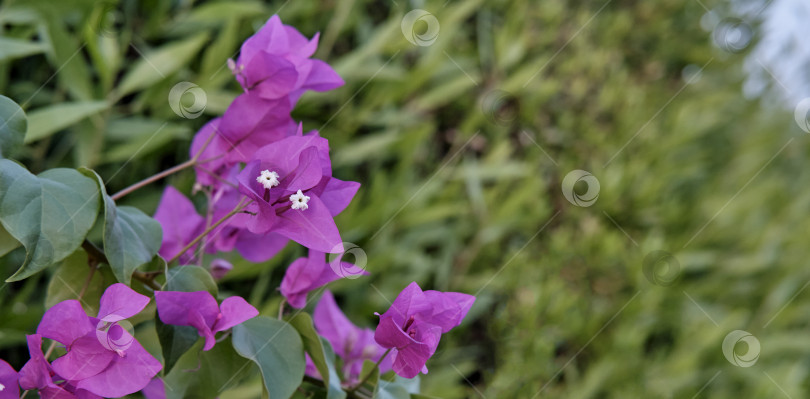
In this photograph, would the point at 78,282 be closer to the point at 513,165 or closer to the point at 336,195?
the point at 336,195

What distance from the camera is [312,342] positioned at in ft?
1.05

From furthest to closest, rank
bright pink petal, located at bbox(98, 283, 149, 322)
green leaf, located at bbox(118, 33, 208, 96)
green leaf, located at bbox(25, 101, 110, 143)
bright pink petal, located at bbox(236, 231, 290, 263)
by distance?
green leaf, located at bbox(118, 33, 208, 96) < green leaf, located at bbox(25, 101, 110, 143) < bright pink petal, located at bbox(236, 231, 290, 263) < bright pink petal, located at bbox(98, 283, 149, 322)

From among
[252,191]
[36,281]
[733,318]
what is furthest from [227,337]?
[733,318]

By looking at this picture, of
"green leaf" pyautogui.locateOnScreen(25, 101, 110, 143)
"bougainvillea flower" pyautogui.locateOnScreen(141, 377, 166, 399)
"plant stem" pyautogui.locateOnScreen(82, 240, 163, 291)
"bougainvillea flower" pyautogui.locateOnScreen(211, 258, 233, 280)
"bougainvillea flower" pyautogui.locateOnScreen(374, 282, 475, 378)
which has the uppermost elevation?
"bougainvillea flower" pyautogui.locateOnScreen(374, 282, 475, 378)

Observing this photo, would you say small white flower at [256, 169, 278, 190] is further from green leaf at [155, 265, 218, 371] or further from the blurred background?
the blurred background

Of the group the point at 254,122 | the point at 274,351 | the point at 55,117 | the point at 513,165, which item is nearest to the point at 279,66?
the point at 254,122

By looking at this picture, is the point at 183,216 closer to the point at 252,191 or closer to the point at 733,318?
the point at 252,191

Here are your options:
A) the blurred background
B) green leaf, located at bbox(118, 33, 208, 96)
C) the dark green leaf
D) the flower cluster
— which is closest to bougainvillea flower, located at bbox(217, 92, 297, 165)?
the flower cluster

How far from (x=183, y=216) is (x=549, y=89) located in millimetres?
1004

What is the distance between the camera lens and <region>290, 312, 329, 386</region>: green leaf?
317 mm

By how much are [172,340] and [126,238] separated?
5cm

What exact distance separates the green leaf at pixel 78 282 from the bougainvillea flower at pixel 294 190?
0.09m

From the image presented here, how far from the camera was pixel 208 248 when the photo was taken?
1.23ft

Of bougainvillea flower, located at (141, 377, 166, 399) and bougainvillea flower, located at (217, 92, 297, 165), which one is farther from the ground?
bougainvillea flower, located at (217, 92, 297, 165)
